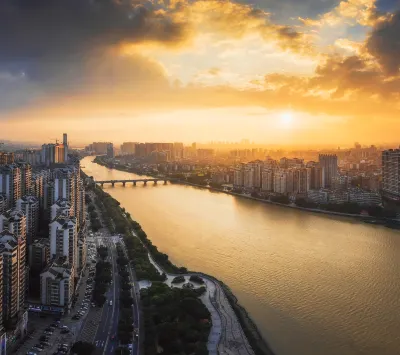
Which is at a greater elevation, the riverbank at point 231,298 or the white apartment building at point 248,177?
the white apartment building at point 248,177

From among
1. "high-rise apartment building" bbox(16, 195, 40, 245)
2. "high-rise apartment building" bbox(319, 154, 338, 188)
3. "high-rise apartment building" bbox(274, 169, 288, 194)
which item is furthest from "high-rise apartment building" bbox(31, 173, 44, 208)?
"high-rise apartment building" bbox(319, 154, 338, 188)

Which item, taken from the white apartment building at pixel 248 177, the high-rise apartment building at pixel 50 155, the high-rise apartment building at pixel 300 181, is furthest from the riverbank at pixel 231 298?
the high-rise apartment building at pixel 50 155

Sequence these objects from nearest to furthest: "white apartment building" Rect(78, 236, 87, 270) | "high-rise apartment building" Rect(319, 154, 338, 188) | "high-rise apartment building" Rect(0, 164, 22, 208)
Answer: "white apartment building" Rect(78, 236, 87, 270)
"high-rise apartment building" Rect(0, 164, 22, 208)
"high-rise apartment building" Rect(319, 154, 338, 188)

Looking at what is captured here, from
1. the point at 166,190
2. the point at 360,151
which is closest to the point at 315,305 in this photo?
the point at 166,190

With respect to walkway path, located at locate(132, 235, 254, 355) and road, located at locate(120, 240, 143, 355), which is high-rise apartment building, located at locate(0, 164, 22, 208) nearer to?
road, located at locate(120, 240, 143, 355)

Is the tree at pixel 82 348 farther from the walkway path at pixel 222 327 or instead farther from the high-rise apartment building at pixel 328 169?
the high-rise apartment building at pixel 328 169

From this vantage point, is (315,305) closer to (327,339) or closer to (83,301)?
(327,339)
